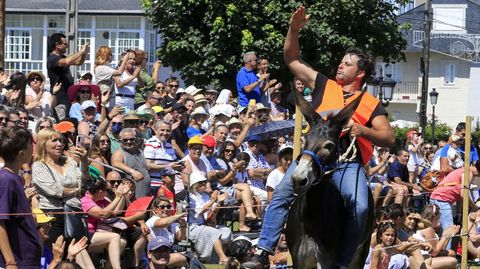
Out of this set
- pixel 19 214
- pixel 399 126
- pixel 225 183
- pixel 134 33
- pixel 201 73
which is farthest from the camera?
pixel 399 126

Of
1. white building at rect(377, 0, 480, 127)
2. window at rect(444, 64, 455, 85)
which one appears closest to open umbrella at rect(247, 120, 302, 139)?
white building at rect(377, 0, 480, 127)

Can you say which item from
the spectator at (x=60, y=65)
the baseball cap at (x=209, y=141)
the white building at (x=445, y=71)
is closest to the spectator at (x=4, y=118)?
the spectator at (x=60, y=65)

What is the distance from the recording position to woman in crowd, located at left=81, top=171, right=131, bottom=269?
40.0 ft

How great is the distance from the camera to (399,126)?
212ft

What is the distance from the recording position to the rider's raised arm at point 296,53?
980cm

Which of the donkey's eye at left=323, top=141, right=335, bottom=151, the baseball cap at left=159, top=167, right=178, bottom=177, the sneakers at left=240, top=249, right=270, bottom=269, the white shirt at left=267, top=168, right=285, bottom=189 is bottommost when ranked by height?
the sneakers at left=240, top=249, right=270, bottom=269

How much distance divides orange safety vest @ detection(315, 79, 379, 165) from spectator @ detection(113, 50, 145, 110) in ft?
29.0

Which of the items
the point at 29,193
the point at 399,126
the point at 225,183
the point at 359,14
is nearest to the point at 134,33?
the point at 399,126

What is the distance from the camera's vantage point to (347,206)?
9273 millimetres

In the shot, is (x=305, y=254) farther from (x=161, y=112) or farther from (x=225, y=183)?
(x=161, y=112)

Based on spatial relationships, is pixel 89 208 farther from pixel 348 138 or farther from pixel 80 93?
pixel 80 93

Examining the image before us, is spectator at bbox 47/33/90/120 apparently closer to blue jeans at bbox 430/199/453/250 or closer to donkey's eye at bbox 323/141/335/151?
blue jeans at bbox 430/199/453/250

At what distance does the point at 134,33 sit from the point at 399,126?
54.8 feet

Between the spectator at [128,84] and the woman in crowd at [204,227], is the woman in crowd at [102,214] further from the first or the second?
the spectator at [128,84]
